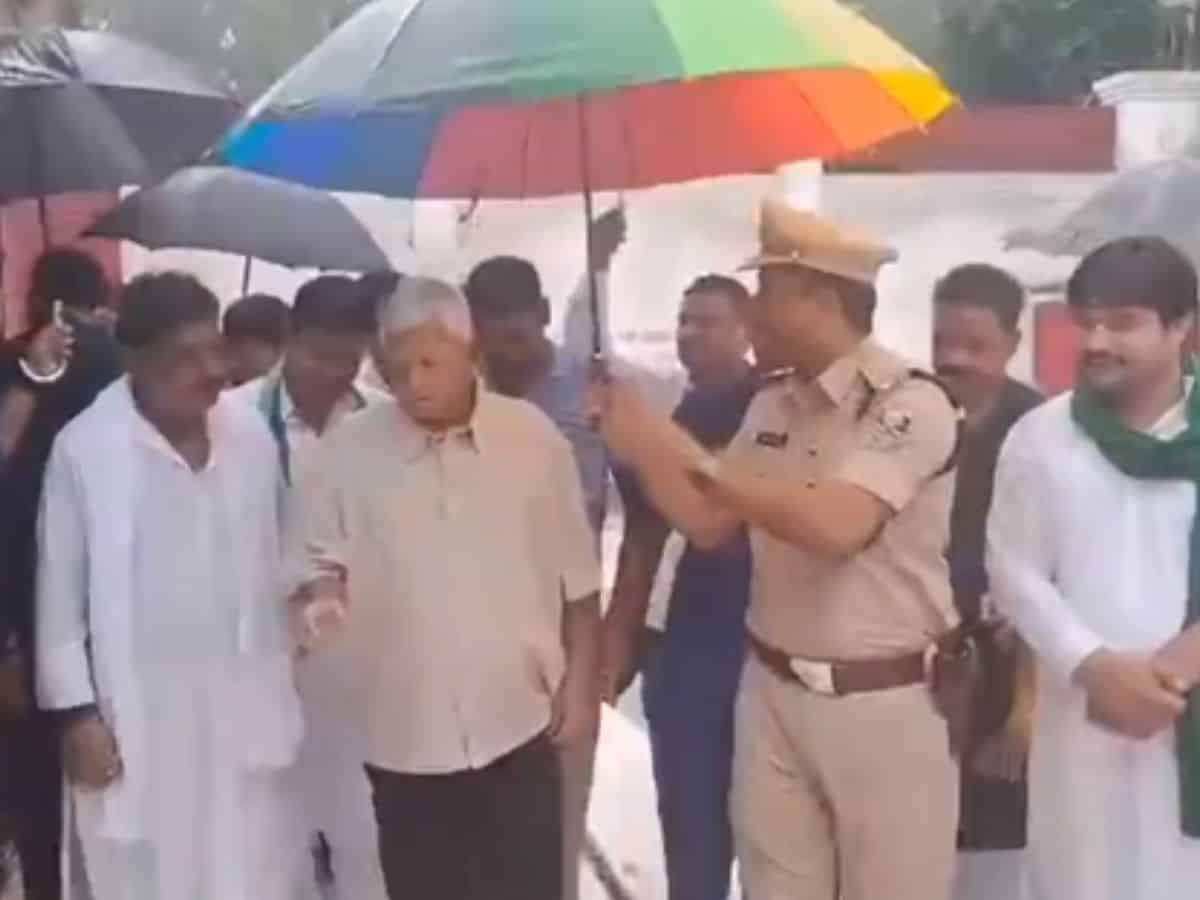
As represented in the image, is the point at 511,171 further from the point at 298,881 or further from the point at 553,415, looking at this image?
the point at 298,881

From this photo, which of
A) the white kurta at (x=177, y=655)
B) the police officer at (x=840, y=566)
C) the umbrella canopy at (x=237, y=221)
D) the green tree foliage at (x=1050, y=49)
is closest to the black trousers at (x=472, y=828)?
the white kurta at (x=177, y=655)

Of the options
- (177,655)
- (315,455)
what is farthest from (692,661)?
(177,655)

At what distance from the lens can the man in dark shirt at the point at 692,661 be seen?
19.5 ft

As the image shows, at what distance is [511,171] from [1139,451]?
2.17m

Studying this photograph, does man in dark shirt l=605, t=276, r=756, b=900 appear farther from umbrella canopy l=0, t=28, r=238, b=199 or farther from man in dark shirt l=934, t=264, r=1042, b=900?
umbrella canopy l=0, t=28, r=238, b=199

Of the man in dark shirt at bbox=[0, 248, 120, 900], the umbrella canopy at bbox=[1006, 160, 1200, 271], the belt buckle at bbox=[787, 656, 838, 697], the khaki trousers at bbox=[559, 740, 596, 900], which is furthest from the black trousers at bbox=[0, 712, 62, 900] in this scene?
the umbrella canopy at bbox=[1006, 160, 1200, 271]

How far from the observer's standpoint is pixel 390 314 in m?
5.14

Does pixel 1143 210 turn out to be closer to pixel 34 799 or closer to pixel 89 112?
pixel 89 112

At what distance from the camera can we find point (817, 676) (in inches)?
201

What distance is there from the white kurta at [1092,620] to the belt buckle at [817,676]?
0.38 metres

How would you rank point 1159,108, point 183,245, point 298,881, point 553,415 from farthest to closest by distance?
point 1159,108 → point 183,245 → point 553,415 → point 298,881

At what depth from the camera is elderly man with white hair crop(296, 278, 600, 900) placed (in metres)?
5.13

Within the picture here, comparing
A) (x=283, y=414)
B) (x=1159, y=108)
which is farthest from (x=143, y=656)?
(x=1159, y=108)

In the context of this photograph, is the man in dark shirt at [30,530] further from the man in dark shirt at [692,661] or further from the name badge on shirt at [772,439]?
the name badge on shirt at [772,439]
